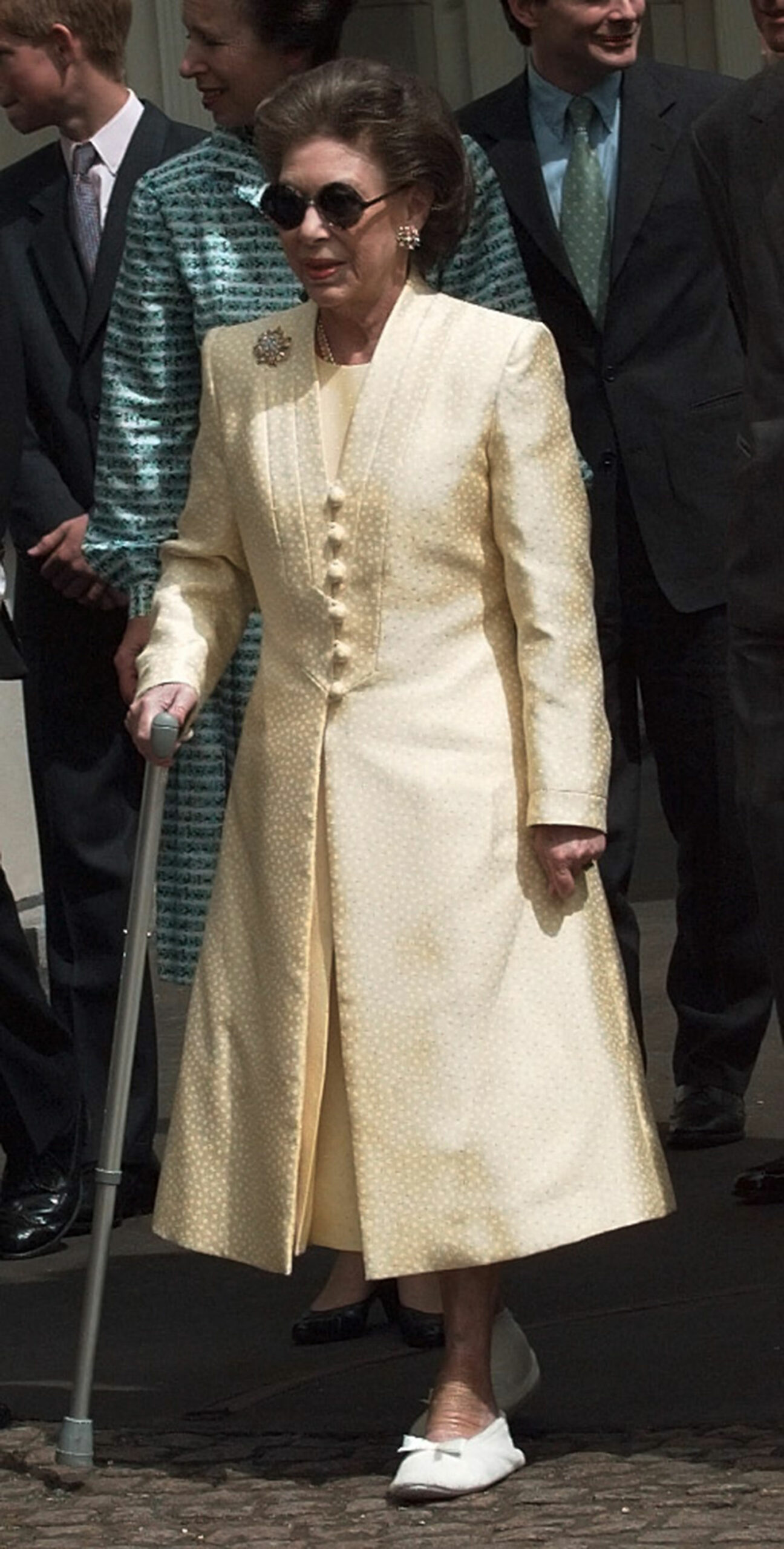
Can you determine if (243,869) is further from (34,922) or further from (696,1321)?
(34,922)

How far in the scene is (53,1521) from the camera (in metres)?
4.41

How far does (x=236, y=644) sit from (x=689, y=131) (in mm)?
928

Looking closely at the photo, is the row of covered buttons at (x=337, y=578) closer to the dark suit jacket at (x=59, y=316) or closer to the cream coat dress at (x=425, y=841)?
the cream coat dress at (x=425, y=841)

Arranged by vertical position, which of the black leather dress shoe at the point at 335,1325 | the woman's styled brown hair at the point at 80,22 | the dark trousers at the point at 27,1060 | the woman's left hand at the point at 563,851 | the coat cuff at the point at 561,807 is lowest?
the black leather dress shoe at the point at 335,1325

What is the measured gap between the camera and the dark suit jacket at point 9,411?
19.1ft

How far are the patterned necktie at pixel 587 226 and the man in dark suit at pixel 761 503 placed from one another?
1.36 metres

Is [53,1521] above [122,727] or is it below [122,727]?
below

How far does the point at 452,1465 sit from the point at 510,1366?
28 centimetres

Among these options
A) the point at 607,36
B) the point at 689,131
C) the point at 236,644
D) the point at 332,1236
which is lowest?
the point at 332,1236

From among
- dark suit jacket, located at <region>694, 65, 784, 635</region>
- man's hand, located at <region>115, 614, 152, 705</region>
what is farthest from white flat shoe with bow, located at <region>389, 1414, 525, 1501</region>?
man's hand, located at <region>115, 614, 152, 705</region>

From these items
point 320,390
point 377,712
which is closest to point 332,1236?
point 377,712

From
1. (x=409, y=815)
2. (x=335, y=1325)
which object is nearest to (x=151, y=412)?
(x=409, y=815)

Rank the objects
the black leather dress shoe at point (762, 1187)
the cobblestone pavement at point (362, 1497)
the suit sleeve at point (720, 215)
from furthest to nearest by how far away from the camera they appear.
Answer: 1. the black leather dress shoe at point (762, 1187)
2. the suit sleeve at point (720, 215)
3. the cobblestone pavement at point (362, 1497)

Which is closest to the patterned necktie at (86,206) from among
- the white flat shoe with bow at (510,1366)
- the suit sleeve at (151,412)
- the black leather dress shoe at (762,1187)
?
the suit sleeve at (151,412)
